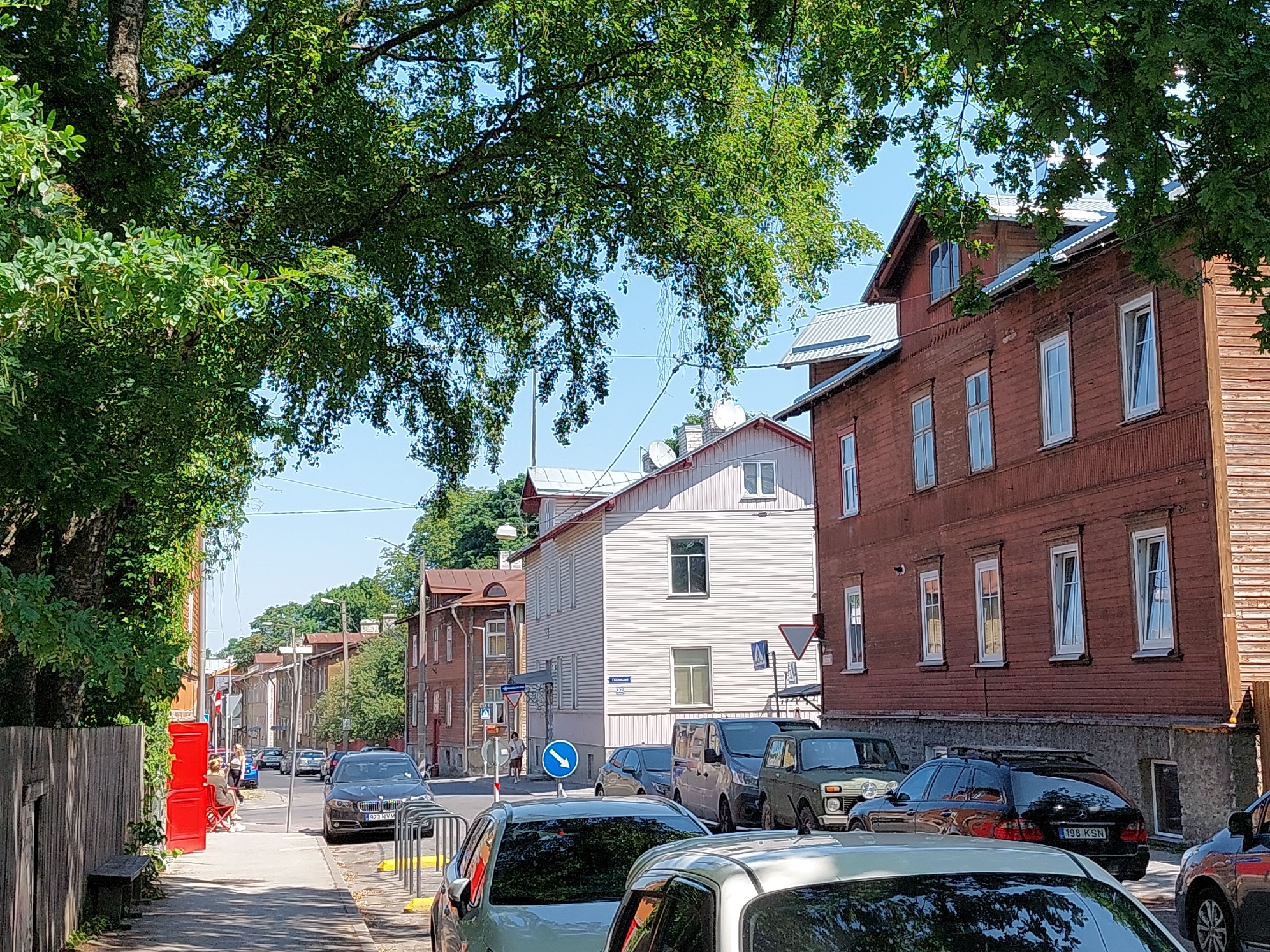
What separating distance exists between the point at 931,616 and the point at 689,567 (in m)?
18.5

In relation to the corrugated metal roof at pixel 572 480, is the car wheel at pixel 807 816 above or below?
below

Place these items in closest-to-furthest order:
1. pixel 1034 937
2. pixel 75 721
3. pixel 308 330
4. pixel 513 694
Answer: pixel 1034 937
pixel 308 330
pixel 75 721
pixel 513 694

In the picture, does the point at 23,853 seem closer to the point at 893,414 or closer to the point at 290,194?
the point at 290,194

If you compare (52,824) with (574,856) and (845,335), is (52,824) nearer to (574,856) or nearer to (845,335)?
(574,856)

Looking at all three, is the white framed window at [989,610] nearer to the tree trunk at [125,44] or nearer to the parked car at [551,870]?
the parked car at [551,870]

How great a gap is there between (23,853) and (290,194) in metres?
5.77

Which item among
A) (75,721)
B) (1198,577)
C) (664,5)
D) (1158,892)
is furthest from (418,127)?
→ (1198,577)

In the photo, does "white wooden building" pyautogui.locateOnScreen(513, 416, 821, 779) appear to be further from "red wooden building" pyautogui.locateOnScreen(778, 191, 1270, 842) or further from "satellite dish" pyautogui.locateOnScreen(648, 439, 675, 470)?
"red wooden building" pyautogui.locateOnScreen(778, 191, 1270, 842)

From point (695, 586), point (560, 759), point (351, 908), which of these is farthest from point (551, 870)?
point (695, 586)

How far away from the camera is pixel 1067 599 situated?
77.0 ft

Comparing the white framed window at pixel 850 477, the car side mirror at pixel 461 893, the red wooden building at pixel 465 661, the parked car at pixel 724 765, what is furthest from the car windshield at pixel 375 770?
the red wooden building at pixel 465 661

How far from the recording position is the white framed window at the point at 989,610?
25516 mm

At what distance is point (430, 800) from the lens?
2664cm

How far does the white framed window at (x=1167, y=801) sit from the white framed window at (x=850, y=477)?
1239 centimetres
